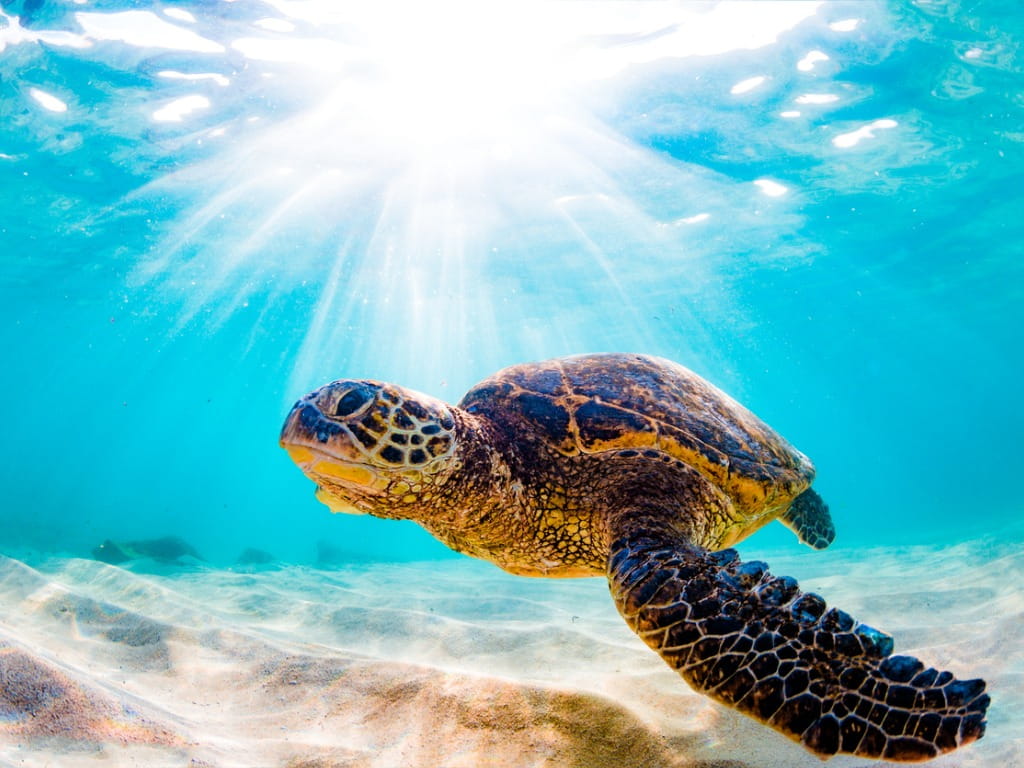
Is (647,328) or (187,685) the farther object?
(647,328)

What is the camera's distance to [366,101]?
13250mm

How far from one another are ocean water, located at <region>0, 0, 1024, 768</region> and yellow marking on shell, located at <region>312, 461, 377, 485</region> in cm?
113

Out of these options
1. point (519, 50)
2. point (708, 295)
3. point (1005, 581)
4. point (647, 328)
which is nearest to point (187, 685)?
point (1005, 581)

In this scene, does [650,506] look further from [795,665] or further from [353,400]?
[353,400]

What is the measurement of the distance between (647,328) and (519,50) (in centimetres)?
2458

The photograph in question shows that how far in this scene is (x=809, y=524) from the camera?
5.21m

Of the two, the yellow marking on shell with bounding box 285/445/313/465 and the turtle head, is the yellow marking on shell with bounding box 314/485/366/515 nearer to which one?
the turtle head

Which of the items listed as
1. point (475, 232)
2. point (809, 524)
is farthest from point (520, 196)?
point (809, 524)

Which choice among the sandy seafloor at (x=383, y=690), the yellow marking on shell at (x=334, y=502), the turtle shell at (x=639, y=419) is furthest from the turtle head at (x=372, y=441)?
the sandy seafloor at (x=383, y=690)

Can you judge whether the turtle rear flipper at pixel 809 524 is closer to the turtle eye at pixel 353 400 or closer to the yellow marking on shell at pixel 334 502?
the yellow marking on shell at pixel 334 502

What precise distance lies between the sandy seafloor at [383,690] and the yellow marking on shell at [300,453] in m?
1.21

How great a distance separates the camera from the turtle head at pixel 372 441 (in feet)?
7.85

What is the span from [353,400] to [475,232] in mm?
18209

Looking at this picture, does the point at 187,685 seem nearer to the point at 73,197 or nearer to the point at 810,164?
the point at 810,164
